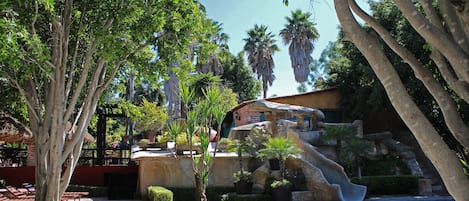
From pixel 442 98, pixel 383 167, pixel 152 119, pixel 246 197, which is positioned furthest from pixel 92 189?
pixel 442 98

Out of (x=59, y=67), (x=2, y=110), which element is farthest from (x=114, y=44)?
(x=2, y=110)

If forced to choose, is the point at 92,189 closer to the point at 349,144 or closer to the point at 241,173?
the point at 241,173

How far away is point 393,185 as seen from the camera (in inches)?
620

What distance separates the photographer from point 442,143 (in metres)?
3.02

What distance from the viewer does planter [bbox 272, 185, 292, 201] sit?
1351 cm

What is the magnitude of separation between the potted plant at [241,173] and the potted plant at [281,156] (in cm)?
95

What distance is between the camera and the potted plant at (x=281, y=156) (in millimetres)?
13539

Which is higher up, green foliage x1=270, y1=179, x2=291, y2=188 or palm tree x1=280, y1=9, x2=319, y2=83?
palm tree x1=280, y1=9, x2=319, y2=83

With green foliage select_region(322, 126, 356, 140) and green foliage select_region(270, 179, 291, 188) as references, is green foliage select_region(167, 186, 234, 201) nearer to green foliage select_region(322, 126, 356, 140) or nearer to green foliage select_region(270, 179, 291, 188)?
Result: green foliage select_region(270, 179, 291, 188)

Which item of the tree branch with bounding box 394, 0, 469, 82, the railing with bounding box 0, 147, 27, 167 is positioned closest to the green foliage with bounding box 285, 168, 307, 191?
the tree branch with bounding box 394, 0, 469, 82

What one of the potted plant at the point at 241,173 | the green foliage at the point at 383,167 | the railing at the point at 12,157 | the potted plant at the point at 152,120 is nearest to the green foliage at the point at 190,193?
the potted plant at the point at 241,173

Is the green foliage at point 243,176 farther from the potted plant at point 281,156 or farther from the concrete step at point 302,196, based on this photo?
the concrete step at point 302,196

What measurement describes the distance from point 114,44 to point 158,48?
6.14 feet

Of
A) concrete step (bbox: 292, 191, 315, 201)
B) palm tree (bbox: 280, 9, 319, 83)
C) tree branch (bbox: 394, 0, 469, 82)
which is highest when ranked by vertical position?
palm tree (bbox: 280, 9, 319, 83)
